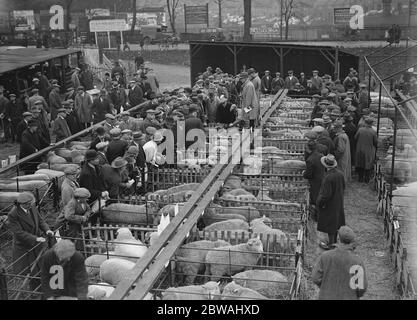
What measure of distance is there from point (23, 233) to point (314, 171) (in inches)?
205

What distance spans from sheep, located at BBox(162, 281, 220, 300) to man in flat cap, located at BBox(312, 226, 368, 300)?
4.19 feet

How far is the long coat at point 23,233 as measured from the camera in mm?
7785

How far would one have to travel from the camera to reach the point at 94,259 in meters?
8.08

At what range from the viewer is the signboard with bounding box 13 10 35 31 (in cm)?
4800

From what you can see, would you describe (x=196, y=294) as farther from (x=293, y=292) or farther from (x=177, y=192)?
(x=177, y=192)

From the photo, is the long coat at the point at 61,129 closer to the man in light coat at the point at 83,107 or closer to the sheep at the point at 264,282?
the man in light coat at the point at 83,107

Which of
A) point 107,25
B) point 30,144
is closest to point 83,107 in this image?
point 30,144

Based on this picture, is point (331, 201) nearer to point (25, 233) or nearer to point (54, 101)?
point (25, 233)

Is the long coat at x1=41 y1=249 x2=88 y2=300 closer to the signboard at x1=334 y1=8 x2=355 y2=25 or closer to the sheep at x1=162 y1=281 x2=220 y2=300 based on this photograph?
the sheep at x1=162 y1=281 x2=220 y2=300

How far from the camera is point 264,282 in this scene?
23.9 feet

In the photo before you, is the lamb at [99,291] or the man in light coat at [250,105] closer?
the lamb at [99,291]

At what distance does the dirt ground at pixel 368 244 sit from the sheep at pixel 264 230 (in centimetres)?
90

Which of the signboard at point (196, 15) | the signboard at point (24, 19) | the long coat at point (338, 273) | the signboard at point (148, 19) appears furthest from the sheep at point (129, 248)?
the signboard at point (148, 19)

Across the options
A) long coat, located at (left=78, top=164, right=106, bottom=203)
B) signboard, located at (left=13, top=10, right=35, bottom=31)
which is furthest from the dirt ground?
signboard, located at (left=13, top=10, right=35, bottom=31)
